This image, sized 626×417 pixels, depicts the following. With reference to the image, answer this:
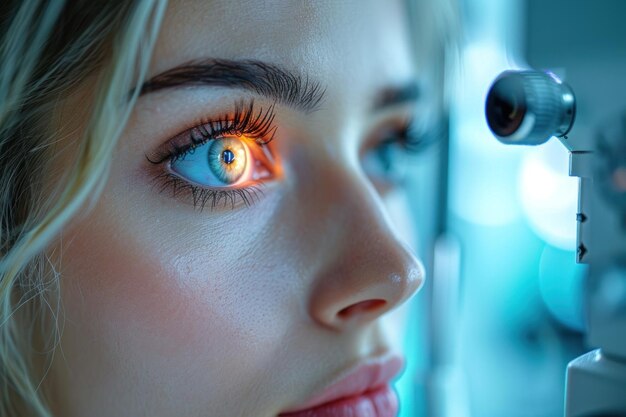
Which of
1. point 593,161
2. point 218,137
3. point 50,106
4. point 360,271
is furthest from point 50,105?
point 593,161

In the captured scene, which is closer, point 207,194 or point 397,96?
point 207,194

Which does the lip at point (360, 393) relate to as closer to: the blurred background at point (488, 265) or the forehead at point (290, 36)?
the forehead at point (290, 36)

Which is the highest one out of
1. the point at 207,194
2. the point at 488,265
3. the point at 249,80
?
the point at 249,80

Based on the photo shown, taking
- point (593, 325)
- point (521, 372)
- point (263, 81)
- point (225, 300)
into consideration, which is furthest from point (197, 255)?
point (521, 372)

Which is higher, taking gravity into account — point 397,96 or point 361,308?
point 397,96

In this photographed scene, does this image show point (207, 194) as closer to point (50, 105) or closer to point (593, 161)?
point (50, 105)

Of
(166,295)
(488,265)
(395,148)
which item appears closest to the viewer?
(166,295)
